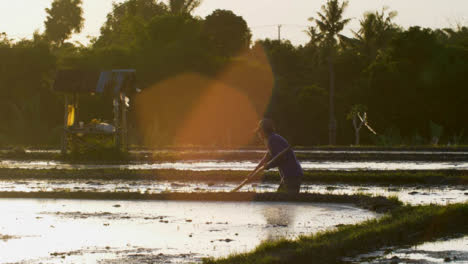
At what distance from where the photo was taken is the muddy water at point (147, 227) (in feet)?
29.7

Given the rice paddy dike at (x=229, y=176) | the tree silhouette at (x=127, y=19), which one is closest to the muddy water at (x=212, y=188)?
the rice paddy dike at (x=229, y=176)

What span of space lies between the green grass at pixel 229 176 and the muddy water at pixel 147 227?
6059 mm

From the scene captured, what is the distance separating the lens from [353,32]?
7731cm

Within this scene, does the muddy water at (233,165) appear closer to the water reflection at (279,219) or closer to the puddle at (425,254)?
the water reflection at (279,219)

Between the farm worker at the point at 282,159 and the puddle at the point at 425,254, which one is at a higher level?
the farm worker at the point at 282,159

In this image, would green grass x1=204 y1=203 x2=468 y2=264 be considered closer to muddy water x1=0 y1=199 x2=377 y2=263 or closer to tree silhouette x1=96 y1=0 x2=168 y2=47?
muddy water x1=0 y1=199 x2=377 y2=263

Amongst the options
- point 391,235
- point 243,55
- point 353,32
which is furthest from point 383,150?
point 243,55

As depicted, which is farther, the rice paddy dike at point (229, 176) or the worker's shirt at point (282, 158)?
the rice paddy dike at point (229, 176)

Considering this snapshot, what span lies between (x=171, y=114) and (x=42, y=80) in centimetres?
1116

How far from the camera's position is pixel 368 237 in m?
9.74

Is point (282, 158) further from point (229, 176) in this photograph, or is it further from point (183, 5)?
point (183, 5)

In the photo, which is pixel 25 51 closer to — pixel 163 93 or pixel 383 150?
pixel 163 93

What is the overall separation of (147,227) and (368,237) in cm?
299

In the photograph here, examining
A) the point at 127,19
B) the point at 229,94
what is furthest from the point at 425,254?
the point at 127,19
